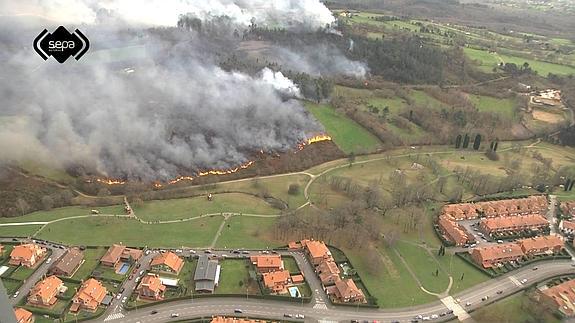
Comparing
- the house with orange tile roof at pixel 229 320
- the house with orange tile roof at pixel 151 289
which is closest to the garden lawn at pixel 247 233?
the house with orange tile roof at pixel 151 289

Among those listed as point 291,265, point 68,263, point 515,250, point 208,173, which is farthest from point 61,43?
point 208,173

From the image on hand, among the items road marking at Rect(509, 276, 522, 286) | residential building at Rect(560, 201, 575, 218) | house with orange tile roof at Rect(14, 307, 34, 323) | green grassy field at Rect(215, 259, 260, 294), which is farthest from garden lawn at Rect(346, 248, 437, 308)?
house with orange tile roof at Rect(14, 307, 34, 323)

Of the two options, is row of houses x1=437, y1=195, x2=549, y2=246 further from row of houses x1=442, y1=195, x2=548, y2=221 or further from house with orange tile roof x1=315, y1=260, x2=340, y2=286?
house with orange tile roof x1=315, y1=260, x2=340, y2=286

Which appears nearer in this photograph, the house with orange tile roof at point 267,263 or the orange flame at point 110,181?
the house with orange tile roof at point 267,263

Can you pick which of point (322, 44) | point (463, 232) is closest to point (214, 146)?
point (463, 232)

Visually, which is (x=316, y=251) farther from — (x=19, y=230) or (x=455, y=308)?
(x=19, y=230)

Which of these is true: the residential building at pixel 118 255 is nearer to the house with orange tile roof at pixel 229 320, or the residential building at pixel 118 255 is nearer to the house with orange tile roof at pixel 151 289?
the house with orange tile roof at pixel 151 289
